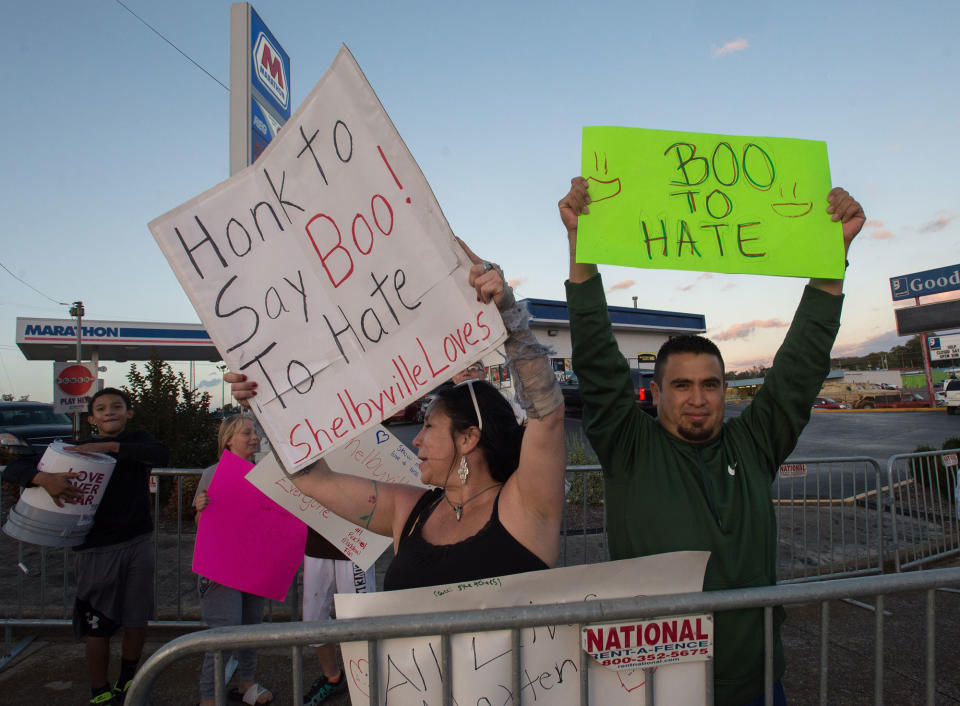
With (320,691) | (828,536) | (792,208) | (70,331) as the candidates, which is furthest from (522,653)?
(70,331)

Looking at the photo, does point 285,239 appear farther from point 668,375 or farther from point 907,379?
point 907,379

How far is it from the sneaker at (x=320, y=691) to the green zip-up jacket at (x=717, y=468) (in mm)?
2618

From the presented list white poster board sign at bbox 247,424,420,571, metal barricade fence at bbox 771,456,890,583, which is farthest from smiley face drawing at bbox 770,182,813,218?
A: metal barricade fence at bbox 771,456,890,583

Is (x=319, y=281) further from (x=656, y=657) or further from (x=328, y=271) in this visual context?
(x=656, y=657)

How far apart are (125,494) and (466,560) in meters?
2.83

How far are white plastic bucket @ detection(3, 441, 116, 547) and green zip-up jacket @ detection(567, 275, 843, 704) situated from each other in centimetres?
303

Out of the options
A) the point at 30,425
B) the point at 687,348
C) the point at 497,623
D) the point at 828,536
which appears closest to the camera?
the point at 497,623

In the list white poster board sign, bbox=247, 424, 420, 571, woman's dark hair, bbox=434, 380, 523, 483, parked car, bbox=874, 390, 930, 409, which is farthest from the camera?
parked car, bbox=874, 390, 930, 409

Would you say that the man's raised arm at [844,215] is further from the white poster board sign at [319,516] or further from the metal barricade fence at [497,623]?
the white poster board sign at [319,516]

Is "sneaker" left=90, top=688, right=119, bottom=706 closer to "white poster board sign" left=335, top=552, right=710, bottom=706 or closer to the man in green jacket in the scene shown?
"white poster board sign" left=335, top=552, right=710, bottom=706

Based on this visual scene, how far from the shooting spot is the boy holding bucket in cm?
341

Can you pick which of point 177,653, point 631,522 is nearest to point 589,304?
point 631,522

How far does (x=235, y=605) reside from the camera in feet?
11.3

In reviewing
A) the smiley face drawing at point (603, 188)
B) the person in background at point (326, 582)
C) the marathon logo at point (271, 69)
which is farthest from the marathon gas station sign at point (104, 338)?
the smiley face drawing at point (603, 188)
